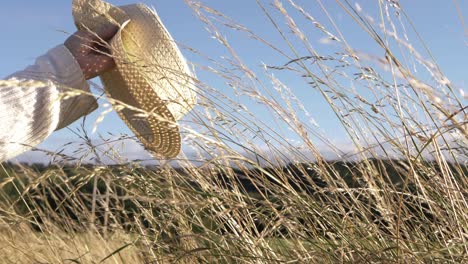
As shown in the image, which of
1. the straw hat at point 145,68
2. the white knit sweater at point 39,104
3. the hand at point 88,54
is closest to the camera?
the white knit sweater at point 39,104

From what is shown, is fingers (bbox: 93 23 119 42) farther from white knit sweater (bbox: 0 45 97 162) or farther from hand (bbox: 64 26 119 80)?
white knit sweater (bbox: 0 45 97 162)

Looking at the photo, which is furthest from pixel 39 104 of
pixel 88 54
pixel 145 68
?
pixel 145 68

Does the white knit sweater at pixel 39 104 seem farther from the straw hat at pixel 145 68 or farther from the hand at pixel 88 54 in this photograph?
the straw hat at pixel 145 68

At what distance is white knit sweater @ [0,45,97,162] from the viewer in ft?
6.52

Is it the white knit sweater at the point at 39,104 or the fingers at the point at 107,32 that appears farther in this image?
the fingers at the point at 107,32

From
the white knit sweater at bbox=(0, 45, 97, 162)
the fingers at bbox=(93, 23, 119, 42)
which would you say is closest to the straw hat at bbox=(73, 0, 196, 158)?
the fingers at bbox=(93, 23, 119, 42)

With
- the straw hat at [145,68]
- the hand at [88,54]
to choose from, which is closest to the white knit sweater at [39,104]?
the hand at [88,54]

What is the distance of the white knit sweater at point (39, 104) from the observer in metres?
1.99

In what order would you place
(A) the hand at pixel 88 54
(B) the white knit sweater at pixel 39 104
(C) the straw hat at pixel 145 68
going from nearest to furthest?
1. (B) the white knit sweater at pixel 39 104
2. (A) the hand at pixel 88 54
3. (C) the straw hat at pixel 145 68

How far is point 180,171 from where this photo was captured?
2.77m

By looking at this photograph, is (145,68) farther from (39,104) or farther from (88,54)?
(39,104)

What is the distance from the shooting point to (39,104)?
6.66 feet

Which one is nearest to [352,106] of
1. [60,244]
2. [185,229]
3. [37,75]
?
[185,229]

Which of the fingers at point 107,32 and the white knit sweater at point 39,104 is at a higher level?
the fingers at point 107,32
